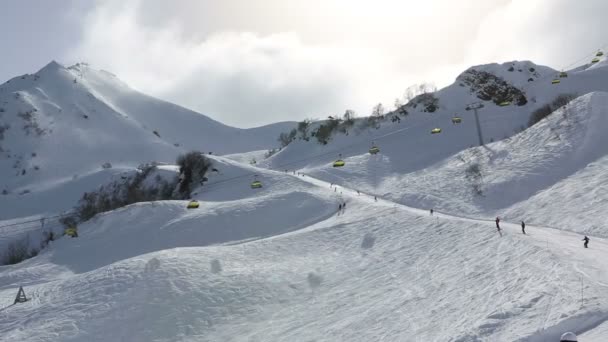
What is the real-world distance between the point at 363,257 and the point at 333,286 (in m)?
5.10

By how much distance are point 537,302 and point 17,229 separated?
10171 centimetres

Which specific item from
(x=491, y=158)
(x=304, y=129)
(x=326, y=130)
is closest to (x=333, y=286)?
(x=491, y=158)

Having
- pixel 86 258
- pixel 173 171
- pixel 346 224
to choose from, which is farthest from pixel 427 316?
pixel 173 171

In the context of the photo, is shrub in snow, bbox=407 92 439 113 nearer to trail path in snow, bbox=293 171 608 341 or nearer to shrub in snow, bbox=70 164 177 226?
shrub in snow, bbox=70 164 177 226

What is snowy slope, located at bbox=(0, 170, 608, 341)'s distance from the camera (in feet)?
67.1

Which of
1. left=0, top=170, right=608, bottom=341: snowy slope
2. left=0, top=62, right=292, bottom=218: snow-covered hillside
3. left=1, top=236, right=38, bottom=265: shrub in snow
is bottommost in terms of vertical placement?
left=0, top=170, right=608, bottom=341: snowy slope

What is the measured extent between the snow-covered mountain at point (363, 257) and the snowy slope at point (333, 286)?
0.13 metres

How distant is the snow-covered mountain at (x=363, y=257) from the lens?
74.4 feet

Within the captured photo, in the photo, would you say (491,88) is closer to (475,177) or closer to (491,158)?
(491,158)

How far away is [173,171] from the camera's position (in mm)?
88438

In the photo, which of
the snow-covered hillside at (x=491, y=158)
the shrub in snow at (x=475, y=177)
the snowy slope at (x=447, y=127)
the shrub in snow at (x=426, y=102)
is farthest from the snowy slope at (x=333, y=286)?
the shrub in snow at (x=426, y=102)

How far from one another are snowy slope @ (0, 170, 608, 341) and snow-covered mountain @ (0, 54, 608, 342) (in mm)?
134

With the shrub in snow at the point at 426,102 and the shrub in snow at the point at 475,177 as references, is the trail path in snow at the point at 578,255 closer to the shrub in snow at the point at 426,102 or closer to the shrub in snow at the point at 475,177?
the shrub in snow at the point at 475,177

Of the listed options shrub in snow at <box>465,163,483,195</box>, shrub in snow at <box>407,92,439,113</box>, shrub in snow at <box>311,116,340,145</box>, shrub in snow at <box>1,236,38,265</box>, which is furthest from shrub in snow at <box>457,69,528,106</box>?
shrub in snow at <box>1,236,38,265</box>
